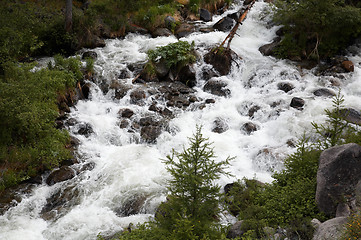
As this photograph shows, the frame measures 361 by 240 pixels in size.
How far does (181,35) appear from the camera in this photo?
787 inches

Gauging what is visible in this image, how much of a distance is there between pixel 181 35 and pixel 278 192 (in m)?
14.7

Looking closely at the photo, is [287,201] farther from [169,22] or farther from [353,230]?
[169,22]

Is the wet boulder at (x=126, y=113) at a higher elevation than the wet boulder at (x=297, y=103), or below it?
below

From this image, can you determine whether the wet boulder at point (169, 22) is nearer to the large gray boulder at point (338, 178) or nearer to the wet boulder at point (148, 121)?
the wet boulder at point (148, 121)

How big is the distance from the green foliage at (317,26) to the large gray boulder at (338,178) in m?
11.7

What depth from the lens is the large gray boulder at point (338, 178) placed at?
6336 millimetres

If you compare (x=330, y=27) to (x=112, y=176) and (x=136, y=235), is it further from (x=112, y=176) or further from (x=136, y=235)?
(x=136, y=235)

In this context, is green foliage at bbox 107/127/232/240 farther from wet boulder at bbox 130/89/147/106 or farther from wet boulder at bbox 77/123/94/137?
wet boulder at bbox 130/89/147/106

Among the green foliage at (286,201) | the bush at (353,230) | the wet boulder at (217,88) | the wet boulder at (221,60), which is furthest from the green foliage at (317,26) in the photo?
the bush at (353,230)

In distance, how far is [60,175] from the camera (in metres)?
9.93

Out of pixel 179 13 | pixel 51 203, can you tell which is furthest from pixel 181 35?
pixel 51 203

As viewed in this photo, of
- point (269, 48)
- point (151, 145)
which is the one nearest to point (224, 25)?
point (269, 48)

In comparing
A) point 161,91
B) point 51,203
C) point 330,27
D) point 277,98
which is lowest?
point 51,203

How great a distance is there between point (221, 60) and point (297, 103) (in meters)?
5.12
